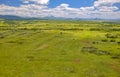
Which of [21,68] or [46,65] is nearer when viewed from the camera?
[21,68]

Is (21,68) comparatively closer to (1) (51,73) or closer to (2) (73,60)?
(1) (51,73)

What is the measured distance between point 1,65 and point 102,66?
1557 inches

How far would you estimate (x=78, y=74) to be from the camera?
7750 cm

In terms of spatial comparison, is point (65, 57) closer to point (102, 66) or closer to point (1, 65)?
point (102, 66)

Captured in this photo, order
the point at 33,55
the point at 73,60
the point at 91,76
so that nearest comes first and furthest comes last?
the point at 91,76 → the point at 73,60 → the point at 33,55

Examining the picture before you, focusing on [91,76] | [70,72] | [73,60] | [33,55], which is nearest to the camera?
[91,76]

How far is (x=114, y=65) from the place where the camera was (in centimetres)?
9269

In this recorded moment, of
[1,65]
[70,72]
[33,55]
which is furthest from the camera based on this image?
[33,55]

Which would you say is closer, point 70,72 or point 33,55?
point 70,72

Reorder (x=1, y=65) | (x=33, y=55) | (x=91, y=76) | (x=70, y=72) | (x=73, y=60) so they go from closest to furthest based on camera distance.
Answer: (x=91, y=76), (x=70, y=72), (x=1, y=65), (x=73, y=60), (x=33, y=55)

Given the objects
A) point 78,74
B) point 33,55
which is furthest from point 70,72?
point 33,55

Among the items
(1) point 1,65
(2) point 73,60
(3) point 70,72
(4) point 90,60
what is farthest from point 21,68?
(4) point 90,60

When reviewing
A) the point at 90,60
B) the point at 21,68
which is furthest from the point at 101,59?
the point at 21,68

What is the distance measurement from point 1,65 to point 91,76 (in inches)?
1425
